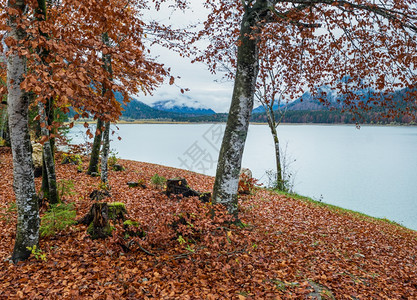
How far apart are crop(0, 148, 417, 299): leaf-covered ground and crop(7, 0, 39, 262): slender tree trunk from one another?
53 centimetres

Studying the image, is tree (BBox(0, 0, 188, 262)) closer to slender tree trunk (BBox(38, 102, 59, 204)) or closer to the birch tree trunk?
the birch tree trunk

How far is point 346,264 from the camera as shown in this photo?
239 inches

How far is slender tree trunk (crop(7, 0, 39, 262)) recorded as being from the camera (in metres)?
4.48

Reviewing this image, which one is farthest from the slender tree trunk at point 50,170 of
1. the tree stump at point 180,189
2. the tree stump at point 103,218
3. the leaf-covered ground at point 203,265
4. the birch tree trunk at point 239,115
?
the birch tree trunk at point 239,115

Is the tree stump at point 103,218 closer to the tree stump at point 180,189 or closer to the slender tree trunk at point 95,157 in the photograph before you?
the tree stump at point 180,189

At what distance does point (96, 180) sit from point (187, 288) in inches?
359

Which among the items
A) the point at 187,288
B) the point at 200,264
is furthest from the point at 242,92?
the point at 187,288

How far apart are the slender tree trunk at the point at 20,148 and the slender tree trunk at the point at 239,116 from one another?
4351mm

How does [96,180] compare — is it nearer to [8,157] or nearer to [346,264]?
[8,157]

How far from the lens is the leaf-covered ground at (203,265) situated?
14.4 feet

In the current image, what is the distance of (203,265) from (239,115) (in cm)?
386

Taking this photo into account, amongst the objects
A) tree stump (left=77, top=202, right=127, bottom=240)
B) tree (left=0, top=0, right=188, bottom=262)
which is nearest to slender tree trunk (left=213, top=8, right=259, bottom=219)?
tree (left=0, top=0, right=188, bottom=262)

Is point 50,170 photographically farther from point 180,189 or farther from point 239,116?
point 239,116

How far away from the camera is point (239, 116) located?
6.68m
